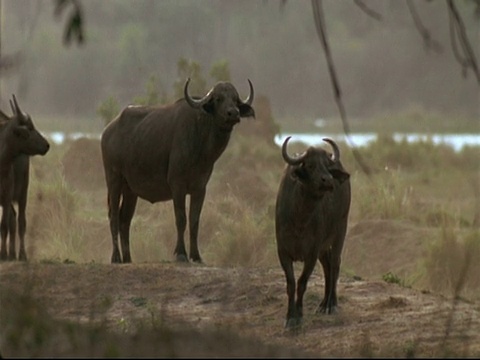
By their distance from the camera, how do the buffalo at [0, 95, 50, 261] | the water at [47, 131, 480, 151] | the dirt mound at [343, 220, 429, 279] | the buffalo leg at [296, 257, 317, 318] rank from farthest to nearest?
the water at [47, 131, 480, 151] → the dirt mound at [343, 220, 429, 279] → the buffalo at [0, 95, 50, 261] → the buffalo leg at [296, 257, 317, 318]

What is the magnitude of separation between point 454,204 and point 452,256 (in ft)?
32.0

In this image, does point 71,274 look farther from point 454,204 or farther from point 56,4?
point 454,204

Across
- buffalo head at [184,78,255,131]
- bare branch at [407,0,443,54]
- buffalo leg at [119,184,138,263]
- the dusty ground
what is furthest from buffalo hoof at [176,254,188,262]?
bare branch at [407,0,443,54]

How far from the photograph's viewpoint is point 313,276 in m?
17.4

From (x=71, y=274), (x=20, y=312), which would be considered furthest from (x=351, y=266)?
(x=20, y=312)

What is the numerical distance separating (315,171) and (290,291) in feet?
3.84

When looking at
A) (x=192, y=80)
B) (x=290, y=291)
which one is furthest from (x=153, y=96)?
(x=290, y=291)

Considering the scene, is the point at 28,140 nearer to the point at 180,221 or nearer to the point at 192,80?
the point at 180,221

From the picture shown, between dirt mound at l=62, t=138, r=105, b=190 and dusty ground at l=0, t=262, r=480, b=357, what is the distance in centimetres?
1471

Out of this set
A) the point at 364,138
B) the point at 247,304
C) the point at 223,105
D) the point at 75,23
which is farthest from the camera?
the point at 364,138

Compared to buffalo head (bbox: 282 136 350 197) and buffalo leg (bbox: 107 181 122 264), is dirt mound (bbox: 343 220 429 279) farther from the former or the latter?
buffalo head (bbox: 282 136 350 197)

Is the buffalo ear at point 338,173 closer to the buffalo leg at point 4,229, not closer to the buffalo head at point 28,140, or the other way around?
the buffalo head at point 28,140

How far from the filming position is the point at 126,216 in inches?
783

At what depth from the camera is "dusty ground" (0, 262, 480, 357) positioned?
1324 cm
